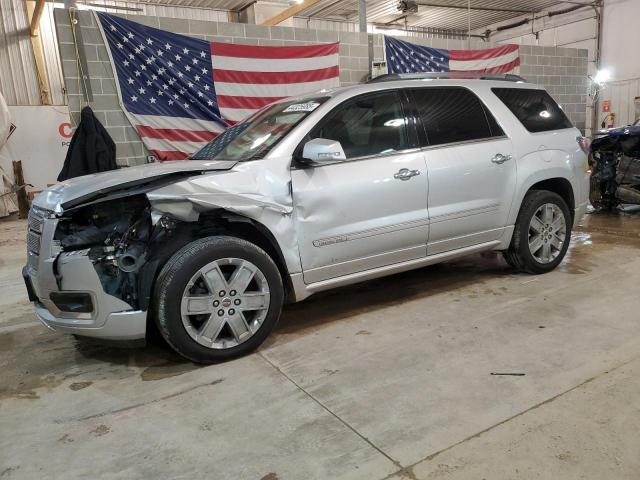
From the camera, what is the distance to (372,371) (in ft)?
9.26

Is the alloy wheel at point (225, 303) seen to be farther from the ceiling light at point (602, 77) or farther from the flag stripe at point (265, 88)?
the ceiling light at point (602, 77)

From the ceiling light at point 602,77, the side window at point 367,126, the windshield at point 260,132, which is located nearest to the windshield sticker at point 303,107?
the windshield at point 260,132

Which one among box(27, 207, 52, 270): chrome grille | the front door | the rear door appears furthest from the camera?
the rear door

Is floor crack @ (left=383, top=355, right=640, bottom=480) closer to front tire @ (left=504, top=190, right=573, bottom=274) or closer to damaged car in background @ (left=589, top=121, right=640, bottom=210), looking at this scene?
front tire @ (left=504, top=190, right=573, bottom=274)

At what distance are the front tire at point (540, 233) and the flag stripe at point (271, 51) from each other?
4.74 metres

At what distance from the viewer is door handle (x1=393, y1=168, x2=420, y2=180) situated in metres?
3.45

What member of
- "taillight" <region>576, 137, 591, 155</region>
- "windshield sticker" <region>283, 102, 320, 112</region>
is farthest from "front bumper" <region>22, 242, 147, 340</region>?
"taillight" <region>576, 137, 591, 155</region>

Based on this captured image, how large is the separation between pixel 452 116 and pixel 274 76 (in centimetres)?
430

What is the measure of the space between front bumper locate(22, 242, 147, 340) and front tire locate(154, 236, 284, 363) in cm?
18

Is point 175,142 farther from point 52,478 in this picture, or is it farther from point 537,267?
point 52,478

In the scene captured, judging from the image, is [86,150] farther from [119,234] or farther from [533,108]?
[533,108]

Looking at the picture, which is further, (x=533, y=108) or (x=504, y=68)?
(x=504, y=68)

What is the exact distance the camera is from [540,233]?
14.3 feet

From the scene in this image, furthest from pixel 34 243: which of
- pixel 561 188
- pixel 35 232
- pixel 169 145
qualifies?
pixel 561 188
